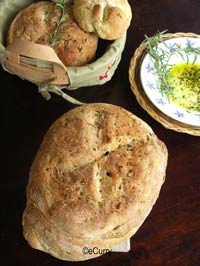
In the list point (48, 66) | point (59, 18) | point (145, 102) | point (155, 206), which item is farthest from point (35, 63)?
point (155, 206)

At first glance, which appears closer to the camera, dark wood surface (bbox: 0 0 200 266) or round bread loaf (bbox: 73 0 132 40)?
dark wood surface (bbox: 0 0 200 266)

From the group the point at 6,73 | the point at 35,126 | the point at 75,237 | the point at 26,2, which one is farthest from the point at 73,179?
the point at 26,2

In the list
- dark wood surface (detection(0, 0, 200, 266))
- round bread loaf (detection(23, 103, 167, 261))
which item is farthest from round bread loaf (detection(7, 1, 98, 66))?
round bread loaf (detection(23, 103, 167, 261))

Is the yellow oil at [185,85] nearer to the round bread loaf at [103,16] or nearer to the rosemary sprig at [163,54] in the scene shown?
the rosemary sprig at [163,54]

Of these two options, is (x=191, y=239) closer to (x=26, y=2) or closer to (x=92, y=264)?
(x=92, y=264)

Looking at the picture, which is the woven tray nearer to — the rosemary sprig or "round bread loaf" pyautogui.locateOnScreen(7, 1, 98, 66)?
the rosemary sprig

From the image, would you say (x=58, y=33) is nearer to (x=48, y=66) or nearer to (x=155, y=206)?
(x=48, y=66)
